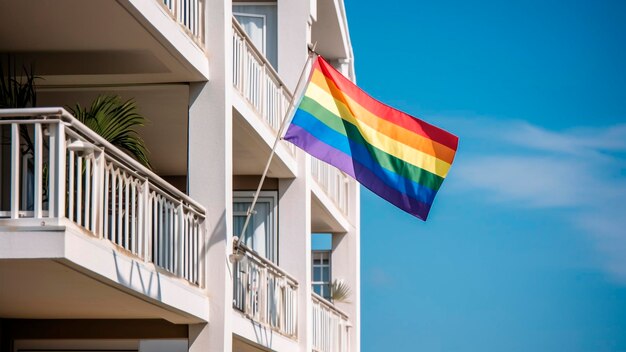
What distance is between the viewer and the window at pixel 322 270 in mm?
31911

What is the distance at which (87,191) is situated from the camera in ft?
40.4

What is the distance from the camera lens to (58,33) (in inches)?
598

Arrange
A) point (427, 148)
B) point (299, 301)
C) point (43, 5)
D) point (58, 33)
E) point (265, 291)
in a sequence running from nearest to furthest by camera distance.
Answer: point (43, 5) → point (58, 33) → point (427, 148) → point (265, 291) → point (299, 301)

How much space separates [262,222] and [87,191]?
11.5 m

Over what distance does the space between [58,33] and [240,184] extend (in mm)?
9061

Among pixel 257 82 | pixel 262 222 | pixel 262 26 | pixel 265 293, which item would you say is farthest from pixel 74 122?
pixel 262 26

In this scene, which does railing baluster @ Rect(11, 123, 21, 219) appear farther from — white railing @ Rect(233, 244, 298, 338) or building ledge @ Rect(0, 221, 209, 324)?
white railing @ Rect(233, 244, 298, 338)

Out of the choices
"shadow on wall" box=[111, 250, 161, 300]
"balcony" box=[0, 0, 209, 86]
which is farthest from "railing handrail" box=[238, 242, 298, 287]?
"shadow on wall" box=[111, 250, 161, 300]

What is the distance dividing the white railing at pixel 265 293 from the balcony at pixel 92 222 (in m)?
2.26

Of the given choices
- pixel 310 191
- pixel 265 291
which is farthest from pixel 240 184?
pixel 265 291

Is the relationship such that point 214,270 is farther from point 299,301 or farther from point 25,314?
point 299,301

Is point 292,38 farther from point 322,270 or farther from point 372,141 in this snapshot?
point 322,270

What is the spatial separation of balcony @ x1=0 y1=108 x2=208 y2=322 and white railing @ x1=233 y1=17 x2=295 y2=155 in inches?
123

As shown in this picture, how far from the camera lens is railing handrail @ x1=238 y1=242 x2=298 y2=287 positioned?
738 inches
